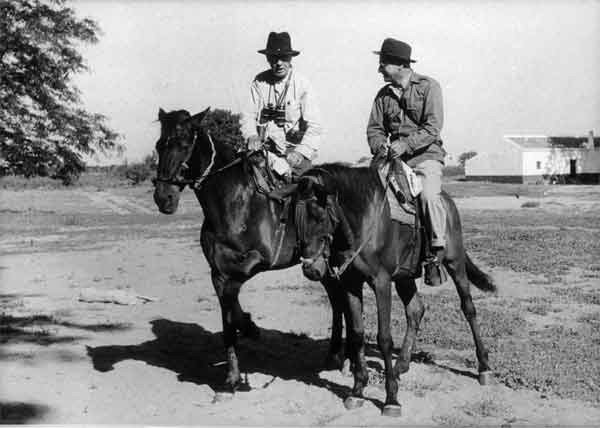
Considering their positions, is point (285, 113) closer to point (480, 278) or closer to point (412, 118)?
point (412, 118)

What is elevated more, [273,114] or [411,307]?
[273,114]

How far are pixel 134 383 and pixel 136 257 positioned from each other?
10932 millimetres

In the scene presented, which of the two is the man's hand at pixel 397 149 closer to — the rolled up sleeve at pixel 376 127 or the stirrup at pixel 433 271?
the rolled up sleeve at pixel 376 127

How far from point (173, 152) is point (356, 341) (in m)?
2.49

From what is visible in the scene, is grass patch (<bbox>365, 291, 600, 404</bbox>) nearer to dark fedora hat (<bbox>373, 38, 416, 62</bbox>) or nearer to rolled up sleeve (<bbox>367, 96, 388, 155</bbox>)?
rolled up sleeve (<bbox>367, 96, 388, 155</bbox>)

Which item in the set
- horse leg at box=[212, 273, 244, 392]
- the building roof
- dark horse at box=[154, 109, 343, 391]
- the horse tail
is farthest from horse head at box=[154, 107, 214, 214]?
the building roof

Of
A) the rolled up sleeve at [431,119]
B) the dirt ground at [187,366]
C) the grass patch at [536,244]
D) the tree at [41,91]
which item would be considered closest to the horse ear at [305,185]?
the rolled up sleeve at [431,119]

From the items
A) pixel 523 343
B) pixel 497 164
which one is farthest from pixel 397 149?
pixel 497 164

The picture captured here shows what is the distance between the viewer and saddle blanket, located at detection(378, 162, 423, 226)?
19.1 feet

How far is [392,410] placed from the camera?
17.4ft

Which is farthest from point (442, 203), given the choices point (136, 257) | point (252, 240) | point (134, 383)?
point (136, 257)

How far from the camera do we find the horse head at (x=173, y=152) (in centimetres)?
552

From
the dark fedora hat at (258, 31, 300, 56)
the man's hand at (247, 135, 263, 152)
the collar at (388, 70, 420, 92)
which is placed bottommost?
the man's hand at (247, 135, 263, 152)

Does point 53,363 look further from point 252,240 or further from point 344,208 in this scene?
point 344,208
